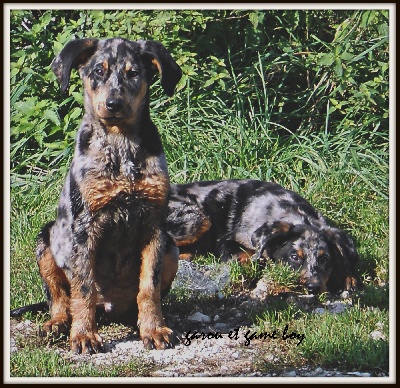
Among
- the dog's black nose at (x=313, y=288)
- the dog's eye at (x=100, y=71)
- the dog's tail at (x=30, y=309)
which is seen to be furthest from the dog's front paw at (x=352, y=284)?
the dog's eye at (x=100, y=71)

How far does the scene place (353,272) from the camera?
8.34 m

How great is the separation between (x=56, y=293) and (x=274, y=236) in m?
2.98

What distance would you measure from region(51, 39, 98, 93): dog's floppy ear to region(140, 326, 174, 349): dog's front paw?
75.1 inches

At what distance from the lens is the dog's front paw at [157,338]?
19.6 ft

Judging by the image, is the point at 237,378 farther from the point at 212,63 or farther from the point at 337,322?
the point at 212,63

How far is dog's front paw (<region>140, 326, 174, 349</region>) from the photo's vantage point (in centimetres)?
598

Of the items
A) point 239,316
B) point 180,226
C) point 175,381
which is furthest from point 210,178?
point 175,381

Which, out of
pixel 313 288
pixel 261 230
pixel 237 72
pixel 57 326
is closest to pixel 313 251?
pixel 313 288

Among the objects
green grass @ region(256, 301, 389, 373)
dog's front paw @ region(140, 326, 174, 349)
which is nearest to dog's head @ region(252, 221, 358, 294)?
green grass @ region(256, 301, 389, 373)

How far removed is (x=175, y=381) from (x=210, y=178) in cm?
457

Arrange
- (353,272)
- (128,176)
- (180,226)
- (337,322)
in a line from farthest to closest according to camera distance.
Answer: (180,226), (353,272), (337,322), (128,176)

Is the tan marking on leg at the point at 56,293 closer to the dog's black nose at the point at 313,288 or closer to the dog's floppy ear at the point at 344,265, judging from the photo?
the dog's black nose at the point at 313,288

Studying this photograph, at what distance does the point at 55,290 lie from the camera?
20.7ft

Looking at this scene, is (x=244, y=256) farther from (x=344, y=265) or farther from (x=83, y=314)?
(x=83, y=314)
